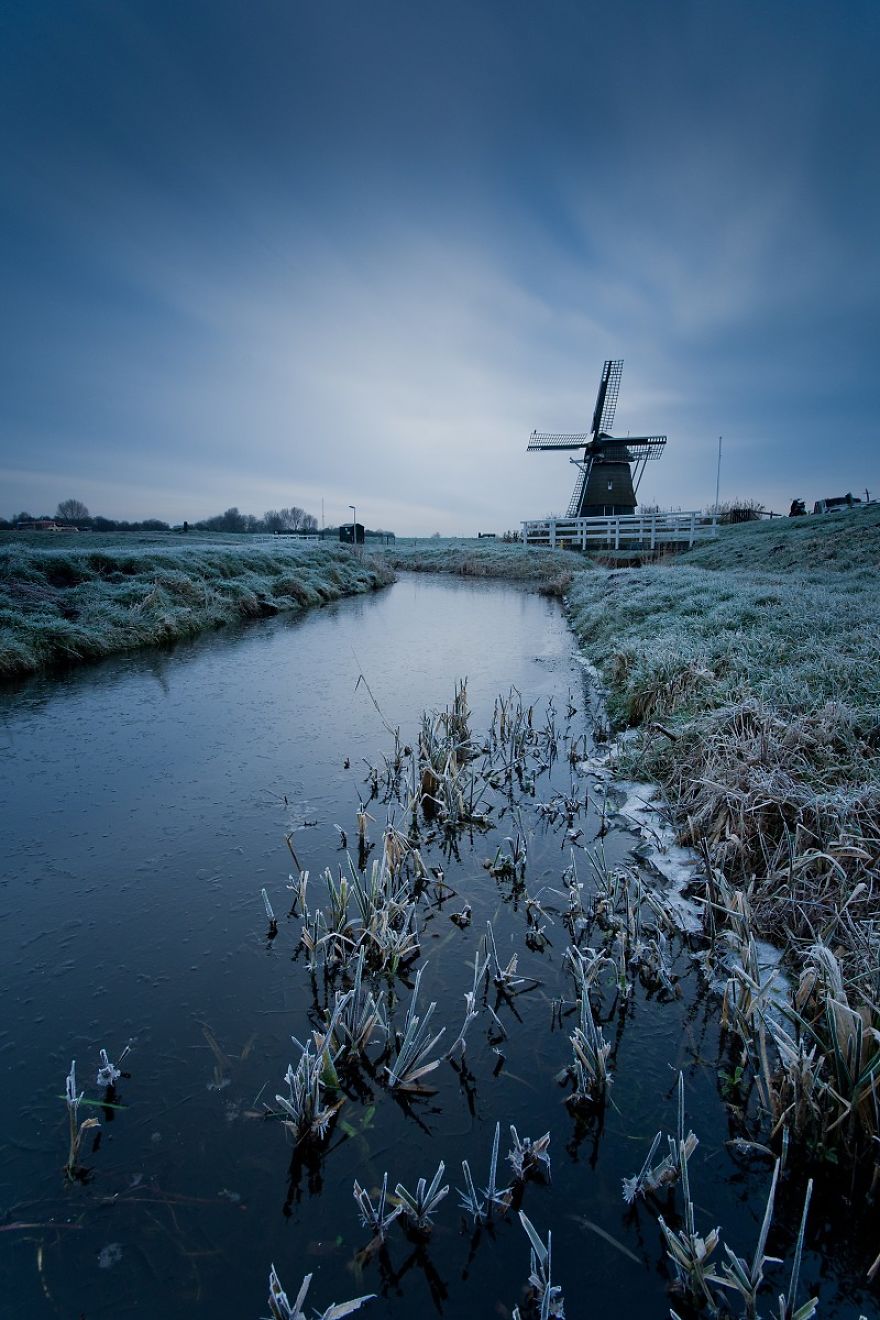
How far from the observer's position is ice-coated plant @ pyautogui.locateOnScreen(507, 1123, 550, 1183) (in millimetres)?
2607

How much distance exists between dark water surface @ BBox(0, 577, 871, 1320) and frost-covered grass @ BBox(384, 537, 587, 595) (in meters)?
25.7

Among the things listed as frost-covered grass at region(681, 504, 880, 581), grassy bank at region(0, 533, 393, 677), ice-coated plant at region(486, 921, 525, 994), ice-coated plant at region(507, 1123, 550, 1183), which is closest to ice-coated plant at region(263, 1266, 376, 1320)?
ice-coated plant at region(507, 1123, 550, 1183)

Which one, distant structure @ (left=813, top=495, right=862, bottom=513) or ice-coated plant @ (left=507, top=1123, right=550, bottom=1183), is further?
distant structure @ (left=813, top=495, right=862, bottom=513)

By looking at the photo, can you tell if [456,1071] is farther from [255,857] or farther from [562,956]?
[255,857]

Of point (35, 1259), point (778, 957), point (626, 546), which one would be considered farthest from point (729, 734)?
point (626, 546)

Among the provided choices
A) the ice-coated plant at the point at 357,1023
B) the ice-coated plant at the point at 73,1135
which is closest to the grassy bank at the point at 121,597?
the ice-coated plant at the point at 73,1135

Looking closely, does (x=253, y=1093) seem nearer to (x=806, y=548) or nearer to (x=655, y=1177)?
(x=655, y=1177)

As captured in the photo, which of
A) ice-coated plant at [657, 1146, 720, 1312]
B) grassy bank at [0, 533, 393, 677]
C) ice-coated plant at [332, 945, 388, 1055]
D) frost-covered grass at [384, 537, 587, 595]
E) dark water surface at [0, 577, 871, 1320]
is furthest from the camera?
frost-covered grass at [384, 537, 587, 595]

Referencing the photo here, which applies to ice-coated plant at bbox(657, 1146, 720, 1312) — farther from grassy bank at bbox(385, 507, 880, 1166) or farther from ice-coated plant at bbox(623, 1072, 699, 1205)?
grassy bank at bbox(385, 507, 880, 1166)

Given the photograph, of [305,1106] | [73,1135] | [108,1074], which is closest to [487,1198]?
[305,1106]

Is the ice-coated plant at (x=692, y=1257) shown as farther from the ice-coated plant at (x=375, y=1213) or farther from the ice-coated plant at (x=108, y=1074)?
the ice-coated plant at (x=108, y=1074)

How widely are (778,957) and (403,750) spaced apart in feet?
16.1

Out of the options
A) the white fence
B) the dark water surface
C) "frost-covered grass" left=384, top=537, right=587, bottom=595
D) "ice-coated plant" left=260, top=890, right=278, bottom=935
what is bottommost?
the dark water surface

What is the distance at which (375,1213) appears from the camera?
238 cm
